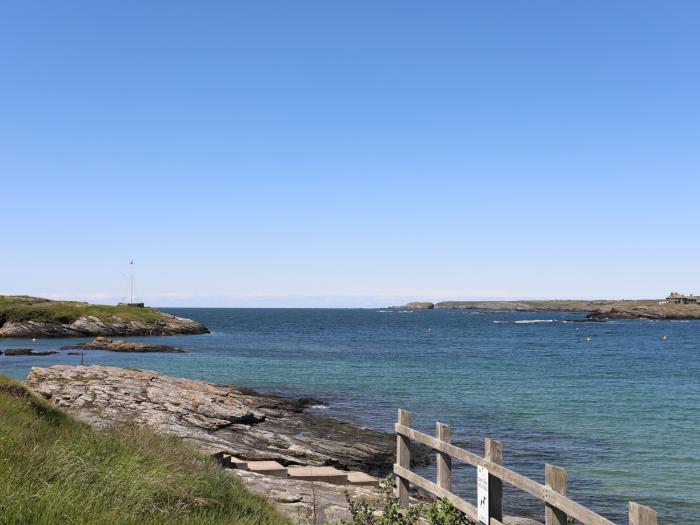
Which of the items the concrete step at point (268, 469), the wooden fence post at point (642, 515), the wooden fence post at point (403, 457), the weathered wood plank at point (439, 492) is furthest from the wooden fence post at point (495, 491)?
the concrete step at point (268, 469)

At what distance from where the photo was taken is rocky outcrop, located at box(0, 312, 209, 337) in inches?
3467

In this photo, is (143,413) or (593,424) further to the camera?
(593,424)

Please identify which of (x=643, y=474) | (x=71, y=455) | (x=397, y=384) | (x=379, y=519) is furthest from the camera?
(x=397, y=384)

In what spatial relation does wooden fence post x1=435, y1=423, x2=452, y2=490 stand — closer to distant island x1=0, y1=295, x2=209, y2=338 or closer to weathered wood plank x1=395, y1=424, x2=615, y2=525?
weathered wood plank x1=395, y1=424, x2=615, y2=525

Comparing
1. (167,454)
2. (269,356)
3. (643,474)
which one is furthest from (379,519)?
(269,356)

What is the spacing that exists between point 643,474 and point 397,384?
22.2 m

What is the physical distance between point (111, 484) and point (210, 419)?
15.2 metres

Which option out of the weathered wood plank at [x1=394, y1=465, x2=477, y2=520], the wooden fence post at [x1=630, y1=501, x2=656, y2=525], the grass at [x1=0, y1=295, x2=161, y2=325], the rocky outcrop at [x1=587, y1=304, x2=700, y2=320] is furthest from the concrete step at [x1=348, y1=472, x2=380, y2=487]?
the rocky outcrop at [x1=587, y1=304, x2=700, y2=320]

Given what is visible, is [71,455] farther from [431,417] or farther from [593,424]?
[593,424]

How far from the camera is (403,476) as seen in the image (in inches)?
504

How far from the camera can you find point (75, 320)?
Answer: 9275cm

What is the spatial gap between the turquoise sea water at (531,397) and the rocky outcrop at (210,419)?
317 cm

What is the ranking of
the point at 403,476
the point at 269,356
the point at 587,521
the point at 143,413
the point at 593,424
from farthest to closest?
the point at 269,356 → the point at 593,424 → the point at 143,413 → the point at 403,476 → the point at 587,521

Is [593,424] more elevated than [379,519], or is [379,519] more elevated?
[379,519]
